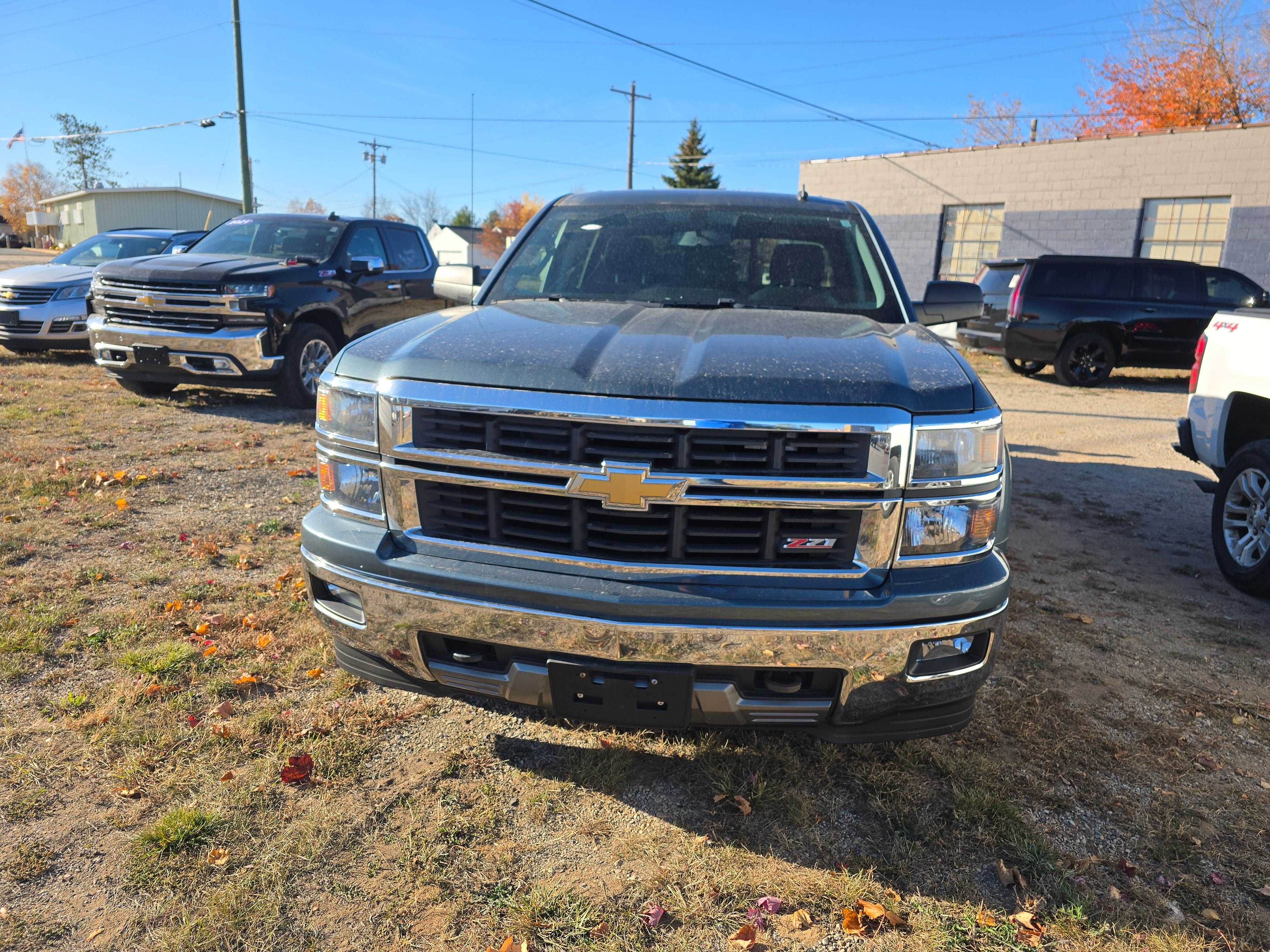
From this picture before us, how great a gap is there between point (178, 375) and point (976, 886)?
7699 millimetres

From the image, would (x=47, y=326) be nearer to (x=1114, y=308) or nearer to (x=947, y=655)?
(x=947, y=655)

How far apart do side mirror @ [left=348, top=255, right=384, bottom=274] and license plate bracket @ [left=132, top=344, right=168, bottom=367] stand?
181cm

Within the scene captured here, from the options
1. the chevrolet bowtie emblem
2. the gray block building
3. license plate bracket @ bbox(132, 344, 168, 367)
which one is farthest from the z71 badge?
the gray block building

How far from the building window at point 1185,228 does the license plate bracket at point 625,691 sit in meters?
20.0

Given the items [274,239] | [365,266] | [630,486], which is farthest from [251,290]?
[630,486]

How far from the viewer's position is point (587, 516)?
7.30 feet

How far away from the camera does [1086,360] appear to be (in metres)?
12.6

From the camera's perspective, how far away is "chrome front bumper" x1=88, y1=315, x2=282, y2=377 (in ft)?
24.7

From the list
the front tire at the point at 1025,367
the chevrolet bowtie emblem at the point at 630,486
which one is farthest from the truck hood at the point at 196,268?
the front tire at the point at 1025,367

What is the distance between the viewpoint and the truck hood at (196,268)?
7.50 m

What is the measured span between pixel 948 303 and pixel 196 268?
21.8 ft

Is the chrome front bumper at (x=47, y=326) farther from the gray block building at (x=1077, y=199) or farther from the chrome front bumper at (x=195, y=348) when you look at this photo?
the gray block building at (x=1077, y=199)

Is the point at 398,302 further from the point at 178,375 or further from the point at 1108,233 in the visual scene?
the point at 1108,233

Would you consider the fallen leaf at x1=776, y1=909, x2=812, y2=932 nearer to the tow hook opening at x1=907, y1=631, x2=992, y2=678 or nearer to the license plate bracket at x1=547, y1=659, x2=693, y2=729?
the license plate bracket at x1=547, y1=659, x2=693, y2=729
